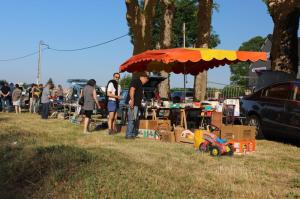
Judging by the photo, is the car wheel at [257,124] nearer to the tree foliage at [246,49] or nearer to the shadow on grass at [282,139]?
the shadow on grass at [282,139]

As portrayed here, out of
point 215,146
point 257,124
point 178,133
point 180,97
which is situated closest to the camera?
point 215,146

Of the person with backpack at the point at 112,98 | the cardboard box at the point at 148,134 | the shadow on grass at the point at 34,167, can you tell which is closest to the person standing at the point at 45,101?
the person with backpack at the point at 112,98

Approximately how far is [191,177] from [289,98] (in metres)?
5.84

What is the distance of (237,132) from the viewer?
11.3 meters

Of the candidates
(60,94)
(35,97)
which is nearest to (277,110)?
(60,94)

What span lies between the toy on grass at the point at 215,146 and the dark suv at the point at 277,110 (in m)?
2.63

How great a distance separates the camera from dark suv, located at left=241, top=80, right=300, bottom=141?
40.0ft

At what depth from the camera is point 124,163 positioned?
830 centimetres

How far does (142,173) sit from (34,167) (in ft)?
6.72

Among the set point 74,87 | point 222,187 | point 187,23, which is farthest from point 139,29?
point 187,23

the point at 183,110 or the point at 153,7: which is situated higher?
the point at 153,7

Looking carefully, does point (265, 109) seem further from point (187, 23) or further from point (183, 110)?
point (187, 23)

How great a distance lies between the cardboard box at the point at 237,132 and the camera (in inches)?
443

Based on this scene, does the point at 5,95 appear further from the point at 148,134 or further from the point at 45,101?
the point at 148,134
